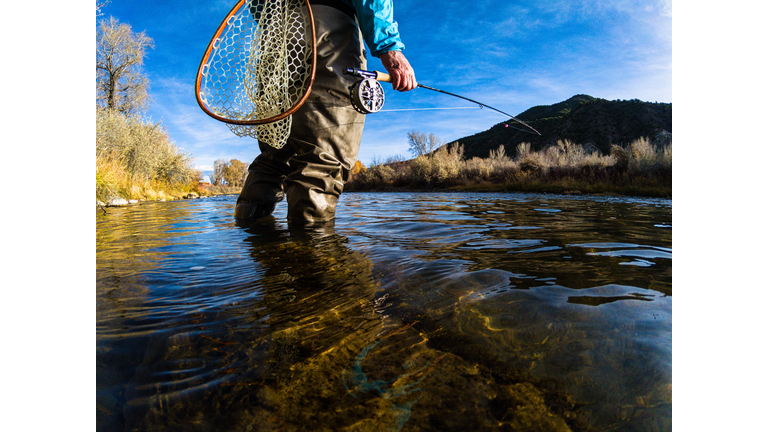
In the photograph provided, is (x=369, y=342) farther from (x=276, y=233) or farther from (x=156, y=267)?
(x=276, y=233)

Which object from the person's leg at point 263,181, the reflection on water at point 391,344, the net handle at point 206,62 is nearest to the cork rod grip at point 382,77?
the net handle at point 206,62

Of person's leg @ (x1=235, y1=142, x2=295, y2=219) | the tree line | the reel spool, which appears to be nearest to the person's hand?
the reel spool

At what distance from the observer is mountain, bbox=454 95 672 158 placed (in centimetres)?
4075

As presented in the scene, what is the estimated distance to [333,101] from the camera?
119 inches

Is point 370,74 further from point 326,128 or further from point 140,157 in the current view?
point 140,157

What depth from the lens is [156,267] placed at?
1864mm

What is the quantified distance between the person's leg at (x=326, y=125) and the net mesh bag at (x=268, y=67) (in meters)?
0.14

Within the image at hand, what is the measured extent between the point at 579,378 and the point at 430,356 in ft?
1.14

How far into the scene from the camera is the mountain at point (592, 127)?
40.8 meters

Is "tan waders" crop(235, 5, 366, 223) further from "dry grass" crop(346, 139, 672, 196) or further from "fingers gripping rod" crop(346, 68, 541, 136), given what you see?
"dry grass" crop(346, 139, 672, 196)

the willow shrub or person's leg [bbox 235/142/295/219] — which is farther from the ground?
the willow shrub

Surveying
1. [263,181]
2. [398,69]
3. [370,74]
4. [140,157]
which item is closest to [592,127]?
[140,157]

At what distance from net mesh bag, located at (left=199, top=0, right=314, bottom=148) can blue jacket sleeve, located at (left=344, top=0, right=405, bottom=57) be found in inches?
19.1
